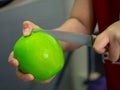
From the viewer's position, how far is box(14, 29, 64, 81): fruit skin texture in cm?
39

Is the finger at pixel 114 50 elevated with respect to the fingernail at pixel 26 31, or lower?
lower

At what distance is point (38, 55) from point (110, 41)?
11 cm

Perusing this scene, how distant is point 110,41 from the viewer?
369mm

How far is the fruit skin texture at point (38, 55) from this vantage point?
39 cm

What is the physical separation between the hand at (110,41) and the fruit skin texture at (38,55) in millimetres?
73

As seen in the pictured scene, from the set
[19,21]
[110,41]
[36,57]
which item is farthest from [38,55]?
[19,21]

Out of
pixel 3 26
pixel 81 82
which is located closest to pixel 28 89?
pixel 3 26

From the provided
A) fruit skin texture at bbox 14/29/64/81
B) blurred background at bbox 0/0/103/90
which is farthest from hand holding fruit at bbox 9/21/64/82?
blurred background at bbox 0/0/103/90

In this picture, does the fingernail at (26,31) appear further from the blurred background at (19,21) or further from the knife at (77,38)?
the blurred background at (19,21)

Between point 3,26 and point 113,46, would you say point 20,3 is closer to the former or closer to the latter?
point 3,26

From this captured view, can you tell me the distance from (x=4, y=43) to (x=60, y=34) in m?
0.34

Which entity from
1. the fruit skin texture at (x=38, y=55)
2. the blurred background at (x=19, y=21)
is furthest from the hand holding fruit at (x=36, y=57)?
the blurred background at (x=19, y=21)

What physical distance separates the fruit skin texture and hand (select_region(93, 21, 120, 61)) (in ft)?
0.24

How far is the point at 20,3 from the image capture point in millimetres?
724
